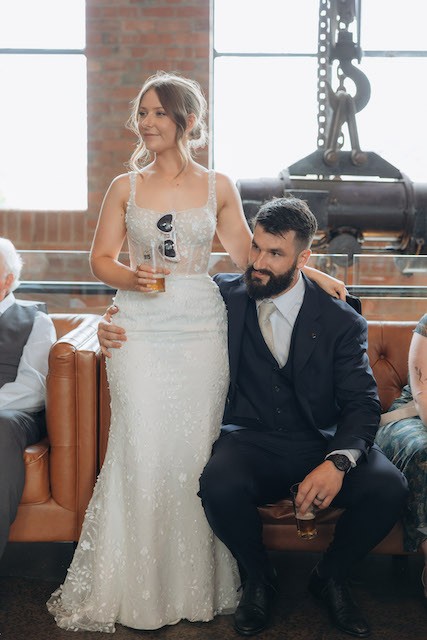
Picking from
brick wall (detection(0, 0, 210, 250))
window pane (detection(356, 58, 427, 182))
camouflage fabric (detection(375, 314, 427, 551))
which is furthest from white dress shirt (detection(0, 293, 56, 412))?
window pane (detection(356, 58, 427, 182))

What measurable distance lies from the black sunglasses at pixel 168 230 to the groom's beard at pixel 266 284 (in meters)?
0.24

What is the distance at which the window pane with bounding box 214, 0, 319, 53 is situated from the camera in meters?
6.28

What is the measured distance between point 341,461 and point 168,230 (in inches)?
33.7

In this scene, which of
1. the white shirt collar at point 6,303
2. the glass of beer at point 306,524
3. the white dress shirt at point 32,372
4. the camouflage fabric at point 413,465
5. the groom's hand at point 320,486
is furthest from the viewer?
the white shirt collar at point 6,303

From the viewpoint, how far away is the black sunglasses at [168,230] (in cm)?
263

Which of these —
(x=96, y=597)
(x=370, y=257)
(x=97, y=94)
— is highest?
(x=97, y=94)

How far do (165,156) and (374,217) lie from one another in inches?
76.9

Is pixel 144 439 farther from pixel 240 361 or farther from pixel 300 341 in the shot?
pixel 300 341

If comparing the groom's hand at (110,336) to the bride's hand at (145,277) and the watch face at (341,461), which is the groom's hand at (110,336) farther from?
the watch face at (341,461)

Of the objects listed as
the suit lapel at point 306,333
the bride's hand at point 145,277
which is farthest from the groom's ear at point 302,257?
the bride's hand at point 145,277

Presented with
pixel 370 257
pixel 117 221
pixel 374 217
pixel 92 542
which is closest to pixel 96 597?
pixel 92 542

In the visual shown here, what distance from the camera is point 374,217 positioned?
4.41 m

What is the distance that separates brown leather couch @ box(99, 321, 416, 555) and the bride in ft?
0.61

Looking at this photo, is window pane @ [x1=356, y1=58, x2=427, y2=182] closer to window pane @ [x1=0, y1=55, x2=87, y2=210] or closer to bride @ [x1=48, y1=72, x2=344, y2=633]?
window pane @ [x1=0, y1=55, x2=87, y2=210]
